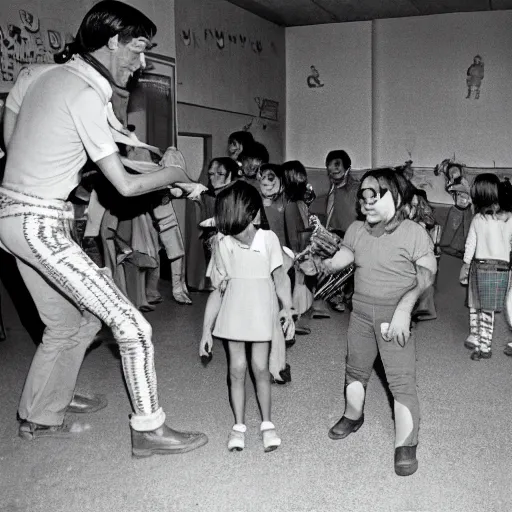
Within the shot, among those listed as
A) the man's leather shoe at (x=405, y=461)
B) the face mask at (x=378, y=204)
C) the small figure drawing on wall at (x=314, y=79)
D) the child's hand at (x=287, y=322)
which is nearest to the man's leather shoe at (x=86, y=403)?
the child's hand at (x=287, y=322)

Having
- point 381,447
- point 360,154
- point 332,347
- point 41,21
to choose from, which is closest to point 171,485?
point 381,447

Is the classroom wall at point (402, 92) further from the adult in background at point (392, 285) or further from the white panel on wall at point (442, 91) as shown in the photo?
the adult in background at point (392, 285)

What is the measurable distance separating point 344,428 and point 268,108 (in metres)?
7.40

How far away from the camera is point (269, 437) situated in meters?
3.19

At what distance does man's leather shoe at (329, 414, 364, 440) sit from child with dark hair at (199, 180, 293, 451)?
0.97 ft

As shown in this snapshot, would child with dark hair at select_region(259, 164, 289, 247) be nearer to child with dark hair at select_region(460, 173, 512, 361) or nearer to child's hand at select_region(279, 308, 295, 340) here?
child with dark hair at select_region(460, 173, 512, 361)

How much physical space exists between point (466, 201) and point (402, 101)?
370 centimetres

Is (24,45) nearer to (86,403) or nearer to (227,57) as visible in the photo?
(86,403)

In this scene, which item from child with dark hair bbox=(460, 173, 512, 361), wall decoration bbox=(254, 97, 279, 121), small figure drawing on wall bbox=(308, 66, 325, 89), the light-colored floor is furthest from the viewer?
small figure drawing on wall bbox=(308, 66, 325, 89)

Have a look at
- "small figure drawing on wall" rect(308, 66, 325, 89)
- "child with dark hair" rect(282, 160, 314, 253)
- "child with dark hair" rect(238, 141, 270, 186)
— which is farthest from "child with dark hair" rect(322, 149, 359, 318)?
"small figure drawing on wall" rect(308, 66, 325, 89)

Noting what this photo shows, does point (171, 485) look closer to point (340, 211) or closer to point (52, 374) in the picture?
point (52, 374)

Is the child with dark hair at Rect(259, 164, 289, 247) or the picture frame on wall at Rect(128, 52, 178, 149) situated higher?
the picture frame on wall at Rect(128, 52, 178, 149)

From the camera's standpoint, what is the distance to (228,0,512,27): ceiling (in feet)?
29.9

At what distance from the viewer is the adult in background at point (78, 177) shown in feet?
9.34
